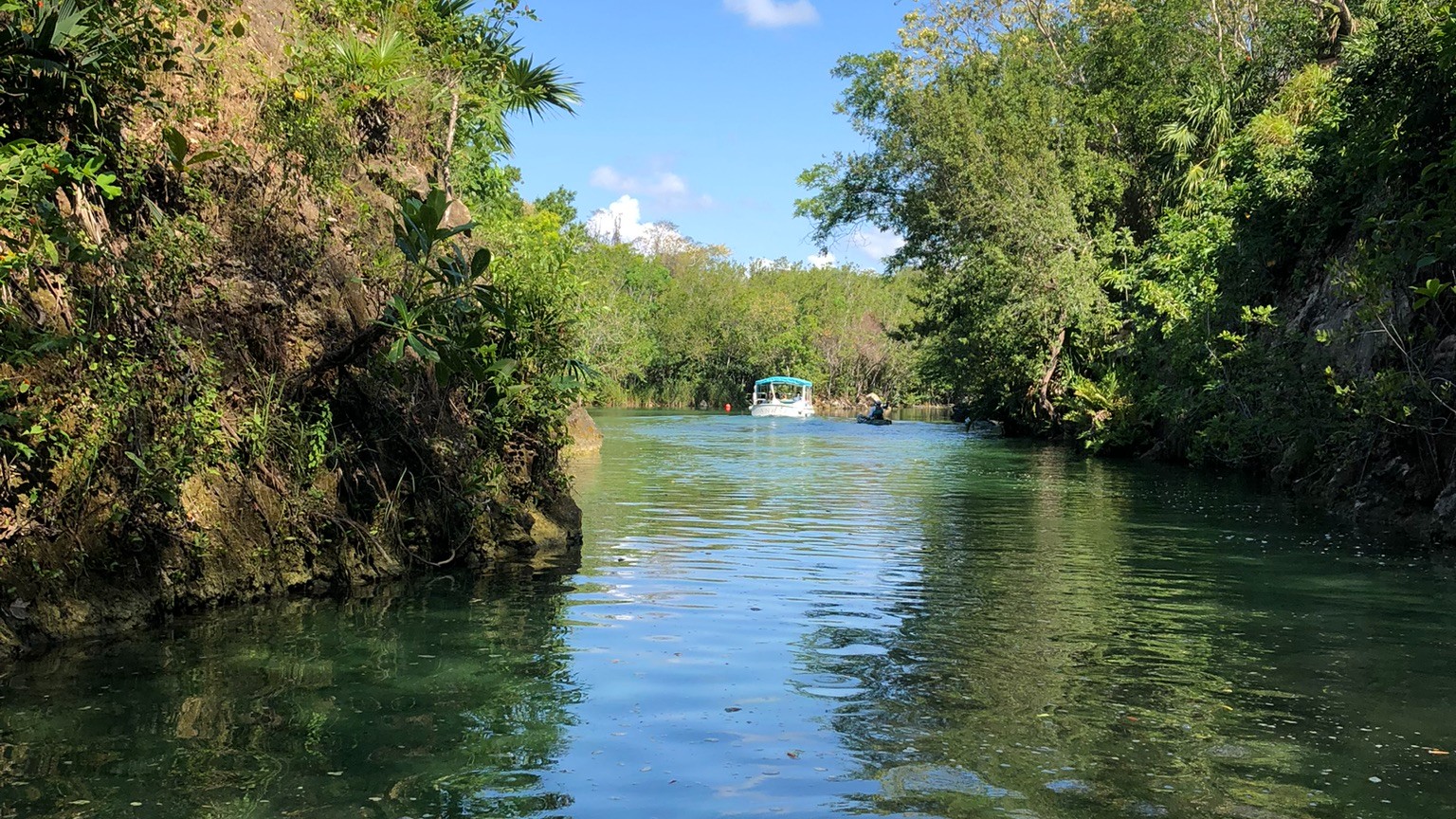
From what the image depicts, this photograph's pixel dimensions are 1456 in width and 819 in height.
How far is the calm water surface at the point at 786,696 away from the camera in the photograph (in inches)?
180

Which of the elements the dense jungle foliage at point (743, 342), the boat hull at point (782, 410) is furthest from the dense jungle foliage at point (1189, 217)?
the dense jungle foliage at point (743, 342)

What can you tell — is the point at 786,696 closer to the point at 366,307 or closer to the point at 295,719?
the point at 295,719

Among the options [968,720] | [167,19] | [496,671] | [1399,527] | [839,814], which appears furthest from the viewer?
[1399,527]

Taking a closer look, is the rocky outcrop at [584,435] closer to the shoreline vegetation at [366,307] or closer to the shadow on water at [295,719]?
the shoreline vegetation at [366,307]

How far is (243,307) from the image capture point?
8.55m

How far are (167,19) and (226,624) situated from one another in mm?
4193

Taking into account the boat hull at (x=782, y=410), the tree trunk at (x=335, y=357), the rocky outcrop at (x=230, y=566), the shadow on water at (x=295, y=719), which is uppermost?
the tree trunk at (x=335, y=357)

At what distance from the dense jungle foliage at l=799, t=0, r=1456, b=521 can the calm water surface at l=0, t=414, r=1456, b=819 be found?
14.9ft

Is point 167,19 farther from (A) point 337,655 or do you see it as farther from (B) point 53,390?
(A) point 337,655

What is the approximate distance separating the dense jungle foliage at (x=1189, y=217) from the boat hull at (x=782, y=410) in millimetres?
20121

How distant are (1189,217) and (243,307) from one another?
28.2 meters

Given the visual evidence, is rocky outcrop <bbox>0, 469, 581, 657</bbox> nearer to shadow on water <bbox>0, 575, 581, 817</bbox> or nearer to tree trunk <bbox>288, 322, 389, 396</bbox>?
shadow on water <bbox>0, 575, 581, 817</bbox>

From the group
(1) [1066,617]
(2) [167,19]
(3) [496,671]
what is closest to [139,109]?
(2) [167,19]

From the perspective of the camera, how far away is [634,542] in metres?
12.5
